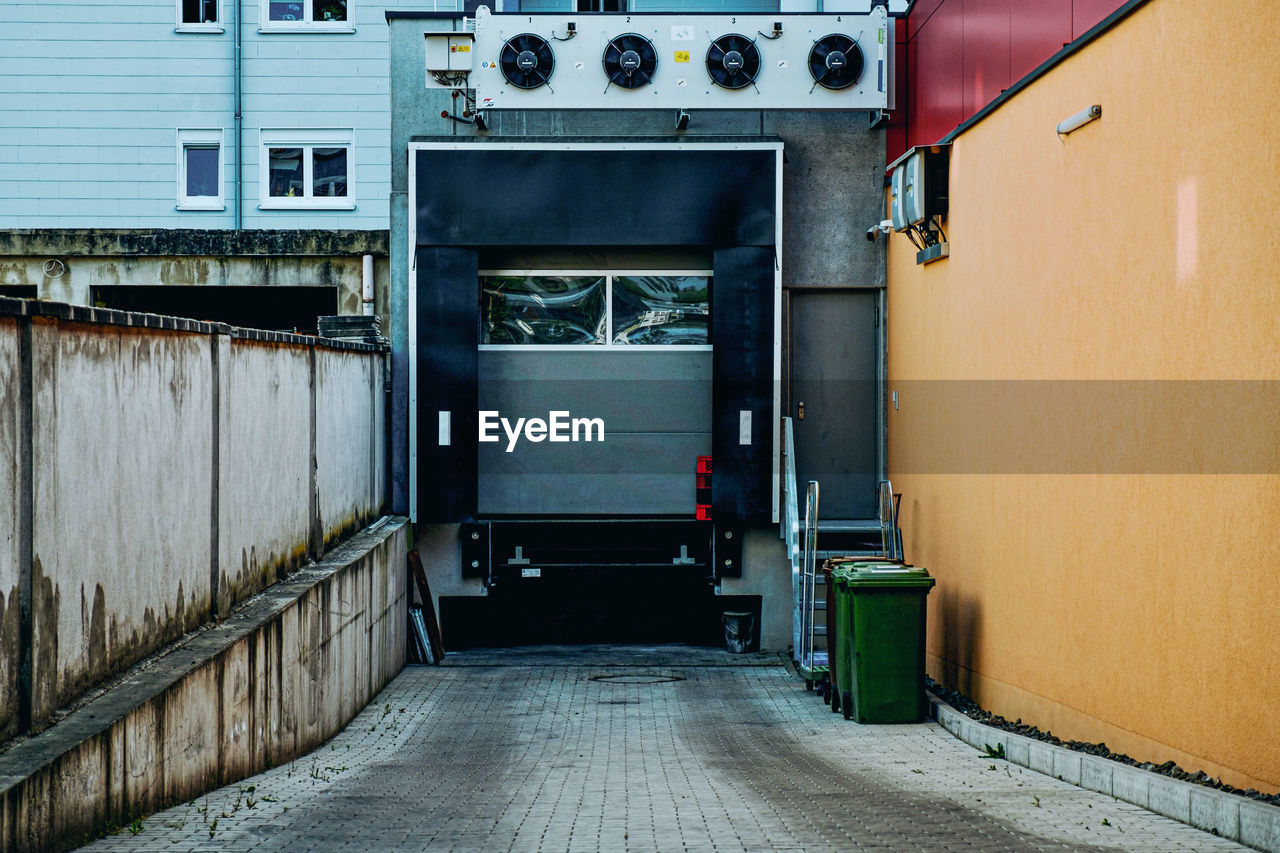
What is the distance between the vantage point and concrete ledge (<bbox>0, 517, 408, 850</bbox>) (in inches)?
194

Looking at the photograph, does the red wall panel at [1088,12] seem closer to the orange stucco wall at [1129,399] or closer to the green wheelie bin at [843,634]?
the orange stucco wall at [1129,399]

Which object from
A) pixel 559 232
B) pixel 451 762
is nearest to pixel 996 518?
pixel 451 762

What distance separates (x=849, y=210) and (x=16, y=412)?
10.5 meters

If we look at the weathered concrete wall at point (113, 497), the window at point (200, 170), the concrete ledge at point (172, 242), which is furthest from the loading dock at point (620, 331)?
the window at point (200, 170)

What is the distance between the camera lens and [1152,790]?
6609 mm

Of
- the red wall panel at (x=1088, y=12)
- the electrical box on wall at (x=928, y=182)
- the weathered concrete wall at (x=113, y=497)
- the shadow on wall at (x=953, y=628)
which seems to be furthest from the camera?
the electrical box on wall at (x=928, y=182)

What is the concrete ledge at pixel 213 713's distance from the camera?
16.2 feet

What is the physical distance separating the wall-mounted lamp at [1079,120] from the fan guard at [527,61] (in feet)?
21.1

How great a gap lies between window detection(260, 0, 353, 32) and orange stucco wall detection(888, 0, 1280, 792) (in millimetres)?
14914

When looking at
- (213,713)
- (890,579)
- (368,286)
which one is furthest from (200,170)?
(213,713)

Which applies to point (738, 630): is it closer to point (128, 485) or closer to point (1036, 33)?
point (1036, 33)

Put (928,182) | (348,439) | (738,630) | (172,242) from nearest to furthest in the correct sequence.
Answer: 1. (928,182)
2. (348,439)
3. (738,630)
4. (172,242)

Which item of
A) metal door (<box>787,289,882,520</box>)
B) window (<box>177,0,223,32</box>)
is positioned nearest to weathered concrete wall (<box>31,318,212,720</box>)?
metal door (<box>787,289,882,520</box>)

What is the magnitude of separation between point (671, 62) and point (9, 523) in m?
9.97
